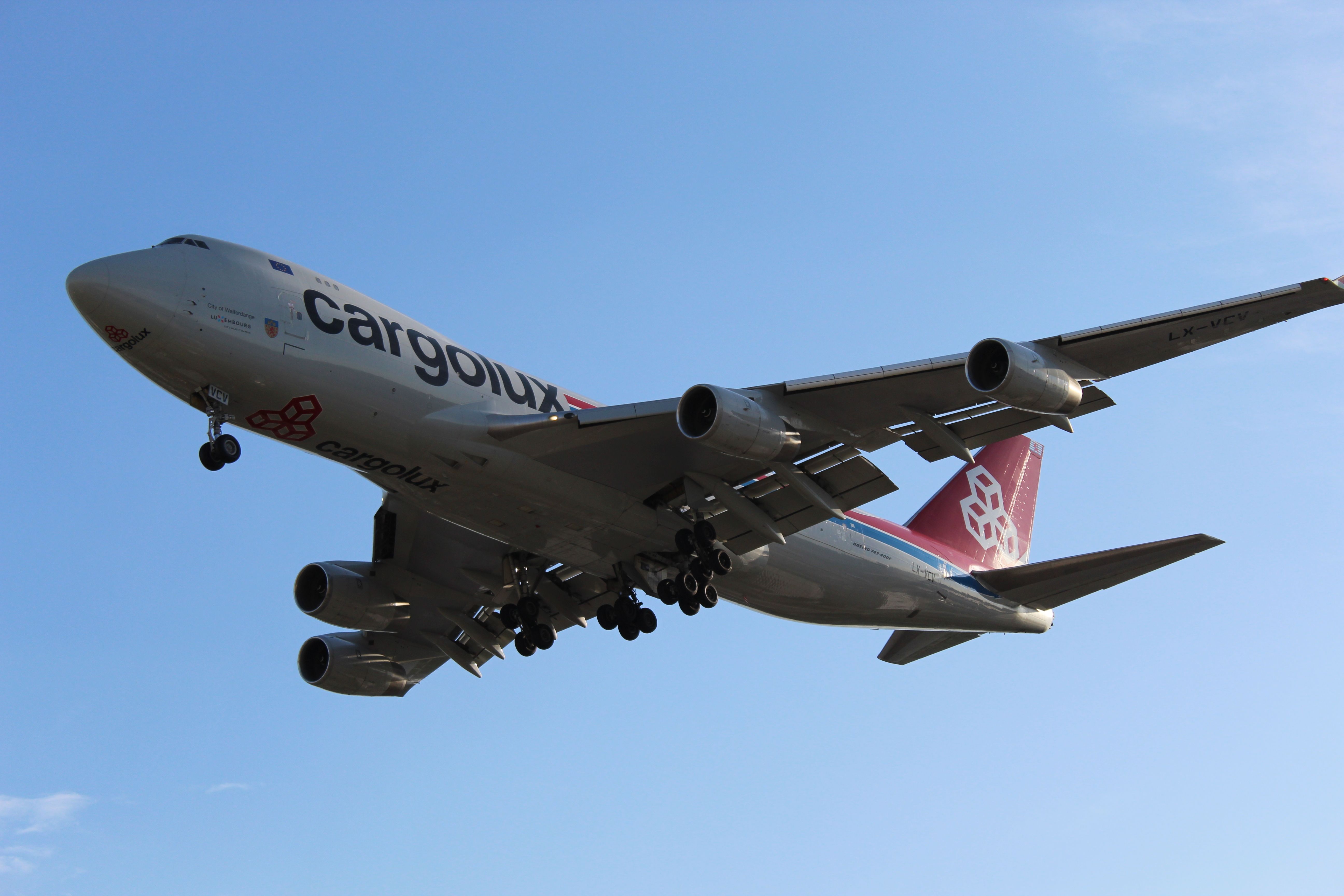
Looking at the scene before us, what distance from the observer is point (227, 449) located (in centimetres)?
1859

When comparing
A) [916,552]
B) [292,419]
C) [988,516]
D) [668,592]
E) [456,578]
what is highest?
[988,516]

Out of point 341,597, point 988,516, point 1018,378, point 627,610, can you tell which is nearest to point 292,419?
point 341,597

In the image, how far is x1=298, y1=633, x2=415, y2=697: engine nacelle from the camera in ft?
90.0

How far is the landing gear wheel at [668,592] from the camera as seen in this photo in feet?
74.6

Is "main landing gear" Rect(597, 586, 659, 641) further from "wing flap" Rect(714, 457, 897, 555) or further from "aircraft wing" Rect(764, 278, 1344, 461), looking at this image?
"aircraft wing" Rect(764, 278, 1344, 461)

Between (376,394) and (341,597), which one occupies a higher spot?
(376,394)

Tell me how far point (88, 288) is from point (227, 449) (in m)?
2.89

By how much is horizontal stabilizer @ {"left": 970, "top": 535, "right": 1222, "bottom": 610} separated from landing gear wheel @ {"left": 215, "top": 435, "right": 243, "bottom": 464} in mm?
15343

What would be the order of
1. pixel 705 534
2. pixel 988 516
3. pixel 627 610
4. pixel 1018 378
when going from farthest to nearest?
pixel 988 516 → pixel 627 610 → pixel 705 534 → pixel 1018 378

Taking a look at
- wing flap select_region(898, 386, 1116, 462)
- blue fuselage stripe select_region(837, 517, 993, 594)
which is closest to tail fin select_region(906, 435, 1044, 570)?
blue fuselage stripe select_region(837, 517, 993, 594)

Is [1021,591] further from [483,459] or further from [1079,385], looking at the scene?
[483,459]

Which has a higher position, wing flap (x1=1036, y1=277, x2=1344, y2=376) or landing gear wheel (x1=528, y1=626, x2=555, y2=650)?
wing flap (x1=1036, y1=277, x2=1344, y2=376)

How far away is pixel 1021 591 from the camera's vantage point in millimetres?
26750

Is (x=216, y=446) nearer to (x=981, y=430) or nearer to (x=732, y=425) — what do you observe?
(x=732, y=425)
